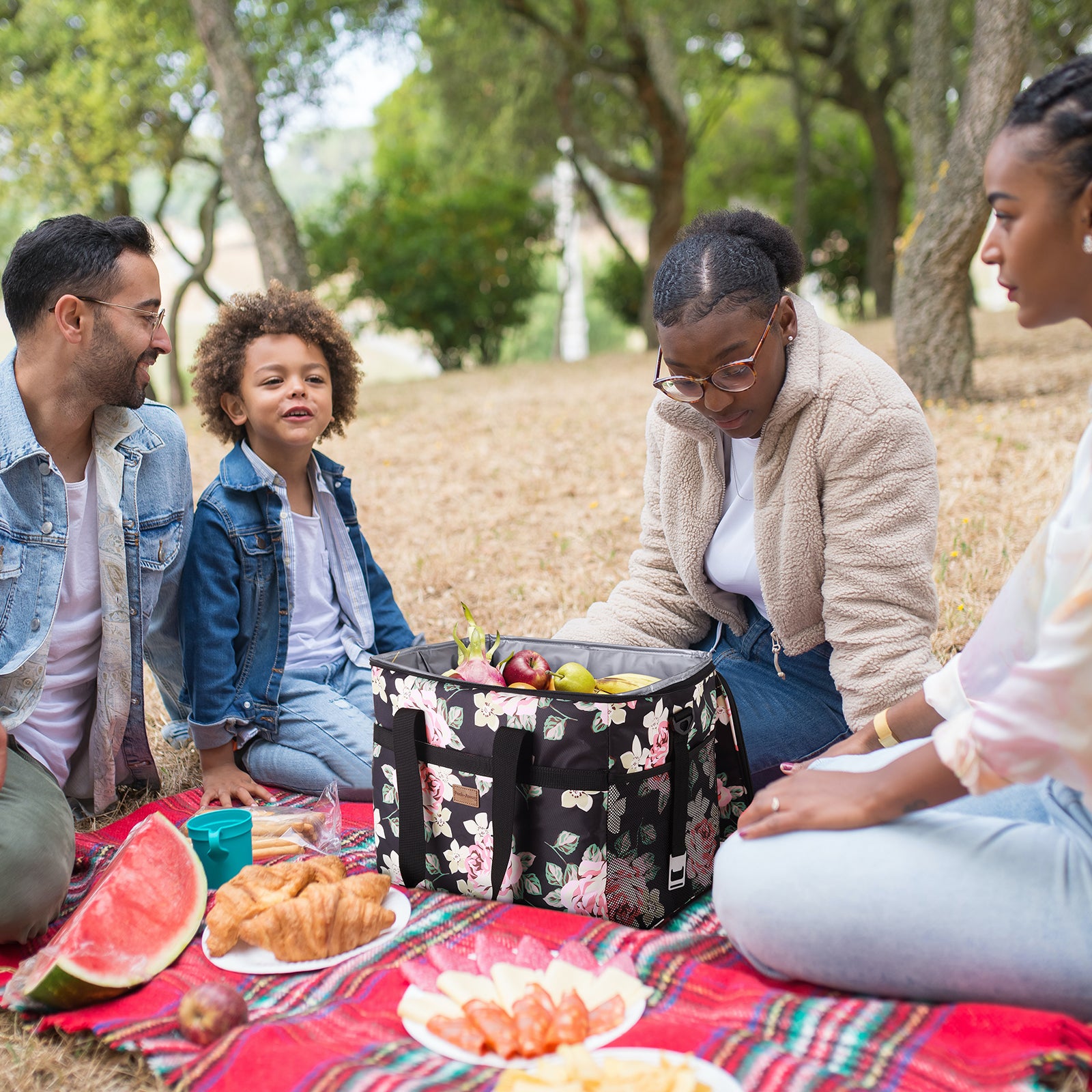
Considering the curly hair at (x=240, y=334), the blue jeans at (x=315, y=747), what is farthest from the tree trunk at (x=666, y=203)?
the blue jeans at (x=315, y=747)

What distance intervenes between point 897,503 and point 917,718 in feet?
2.12

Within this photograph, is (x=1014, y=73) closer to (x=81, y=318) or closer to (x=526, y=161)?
(x=81, y=318)

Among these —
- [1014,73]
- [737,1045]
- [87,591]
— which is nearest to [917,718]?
[737,1045]

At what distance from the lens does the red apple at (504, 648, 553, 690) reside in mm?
2723

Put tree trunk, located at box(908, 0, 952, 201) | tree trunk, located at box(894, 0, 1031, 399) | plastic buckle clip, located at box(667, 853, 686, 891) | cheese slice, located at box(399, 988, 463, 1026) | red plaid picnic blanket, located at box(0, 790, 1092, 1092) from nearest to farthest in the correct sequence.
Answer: red plaid picnic blanket, located at box(0, 790, 1092, 1092) < cheese slice, located at box(399, 988, 463, 1026) < plastic buckle clip, located at box(667, 853, 686, 891) < tree trunk, located at box(894, 0, 1031, 399) < tree trunk, located at box(908, 0, 952, 201)

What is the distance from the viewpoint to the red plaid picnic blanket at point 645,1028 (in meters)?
1.81

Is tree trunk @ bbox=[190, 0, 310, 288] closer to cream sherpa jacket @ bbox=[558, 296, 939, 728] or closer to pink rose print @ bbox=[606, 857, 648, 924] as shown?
cream sherpa jacket @ bbox=[558, 296, 939, 728]

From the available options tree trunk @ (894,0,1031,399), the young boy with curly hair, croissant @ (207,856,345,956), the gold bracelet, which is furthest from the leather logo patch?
tree trunk @ (894,0,1031,399)

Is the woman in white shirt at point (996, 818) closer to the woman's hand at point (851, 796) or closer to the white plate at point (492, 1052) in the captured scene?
the woman's hand at point (851, 796)

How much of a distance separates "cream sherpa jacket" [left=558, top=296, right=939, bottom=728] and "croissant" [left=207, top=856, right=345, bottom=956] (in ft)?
4.63

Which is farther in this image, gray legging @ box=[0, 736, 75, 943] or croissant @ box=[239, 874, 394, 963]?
gray legging @ box=[0, 736, 75, 943]

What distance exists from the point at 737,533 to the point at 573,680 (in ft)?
2.46

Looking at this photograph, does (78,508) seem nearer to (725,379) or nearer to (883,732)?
(725,379)

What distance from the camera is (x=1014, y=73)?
723cm
